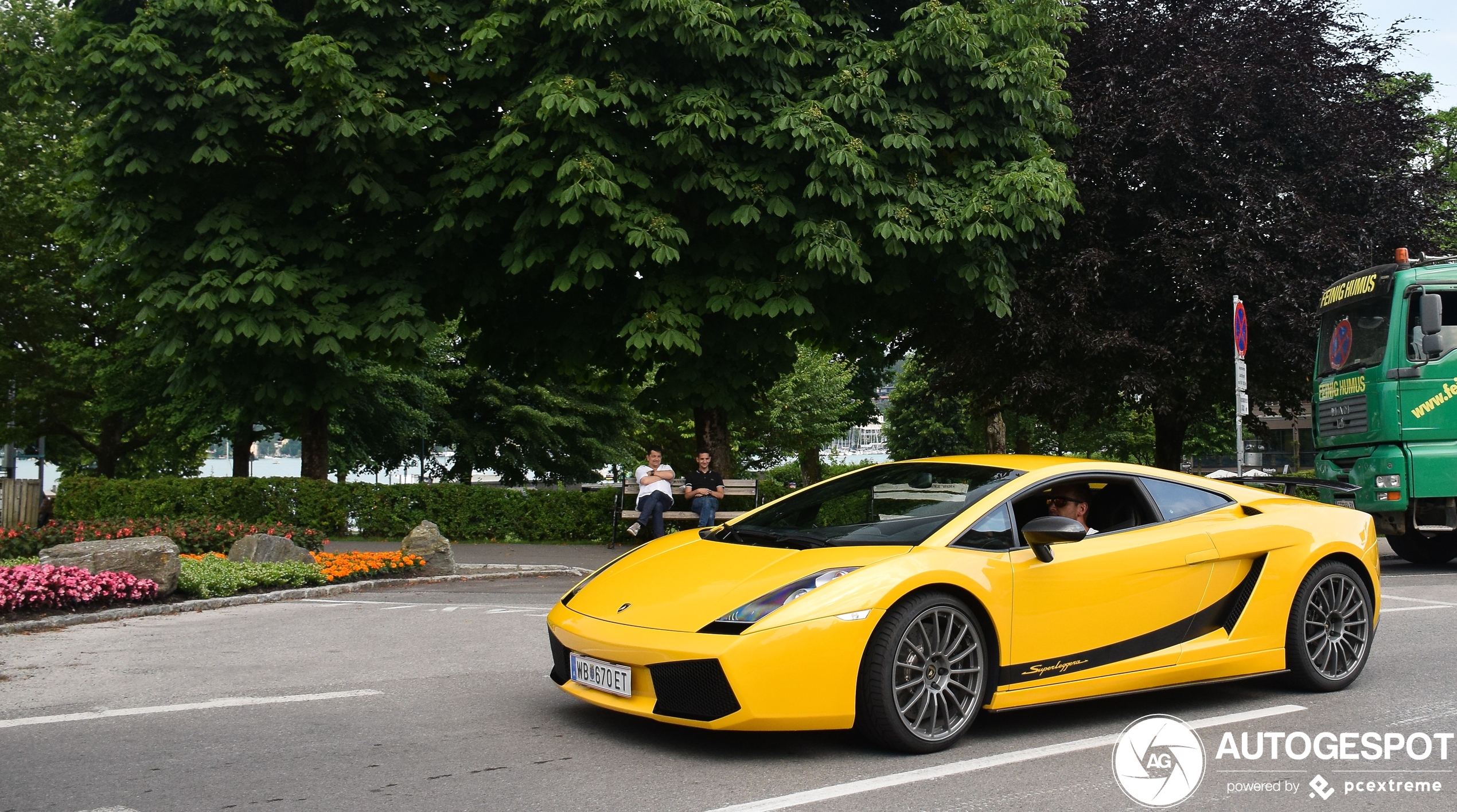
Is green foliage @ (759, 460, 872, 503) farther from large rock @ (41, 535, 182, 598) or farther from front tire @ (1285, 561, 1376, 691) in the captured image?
front tire @ (1285, 561, 1376, 691)

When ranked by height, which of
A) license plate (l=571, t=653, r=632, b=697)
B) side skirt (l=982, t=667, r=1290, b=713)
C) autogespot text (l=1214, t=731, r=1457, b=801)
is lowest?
autogespot text (l=1214, t=731, r=1457, b=801)

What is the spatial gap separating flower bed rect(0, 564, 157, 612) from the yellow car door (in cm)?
802

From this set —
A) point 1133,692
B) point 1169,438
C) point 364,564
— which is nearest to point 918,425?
point 1169,438

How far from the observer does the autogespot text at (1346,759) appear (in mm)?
4996

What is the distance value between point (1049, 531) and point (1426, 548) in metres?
12.5

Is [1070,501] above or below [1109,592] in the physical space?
above

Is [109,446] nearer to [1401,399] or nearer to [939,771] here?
[1401,399]

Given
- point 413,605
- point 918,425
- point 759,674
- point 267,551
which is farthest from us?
point 918,425

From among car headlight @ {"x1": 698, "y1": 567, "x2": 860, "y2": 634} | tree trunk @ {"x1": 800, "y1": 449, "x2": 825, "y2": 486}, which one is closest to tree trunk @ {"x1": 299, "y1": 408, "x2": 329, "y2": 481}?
car headlight @ {"x1": 698, "y1": 567, "x2": 860, "y2": 634}

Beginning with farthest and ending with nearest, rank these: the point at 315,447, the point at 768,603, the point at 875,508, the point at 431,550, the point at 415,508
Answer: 1. the point at 315,447
2. the point at 415,508
3. the point at 431,550
4. the point at 875,508
5. the point at 768,603

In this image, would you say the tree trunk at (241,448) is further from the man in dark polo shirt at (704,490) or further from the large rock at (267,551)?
the large rock at (267,551)

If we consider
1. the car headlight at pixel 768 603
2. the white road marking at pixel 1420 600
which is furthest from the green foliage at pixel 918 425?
the car headlight at pixel 768 603

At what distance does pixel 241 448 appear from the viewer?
32406 millimetres

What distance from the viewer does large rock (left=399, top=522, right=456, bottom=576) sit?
46.6 ft
